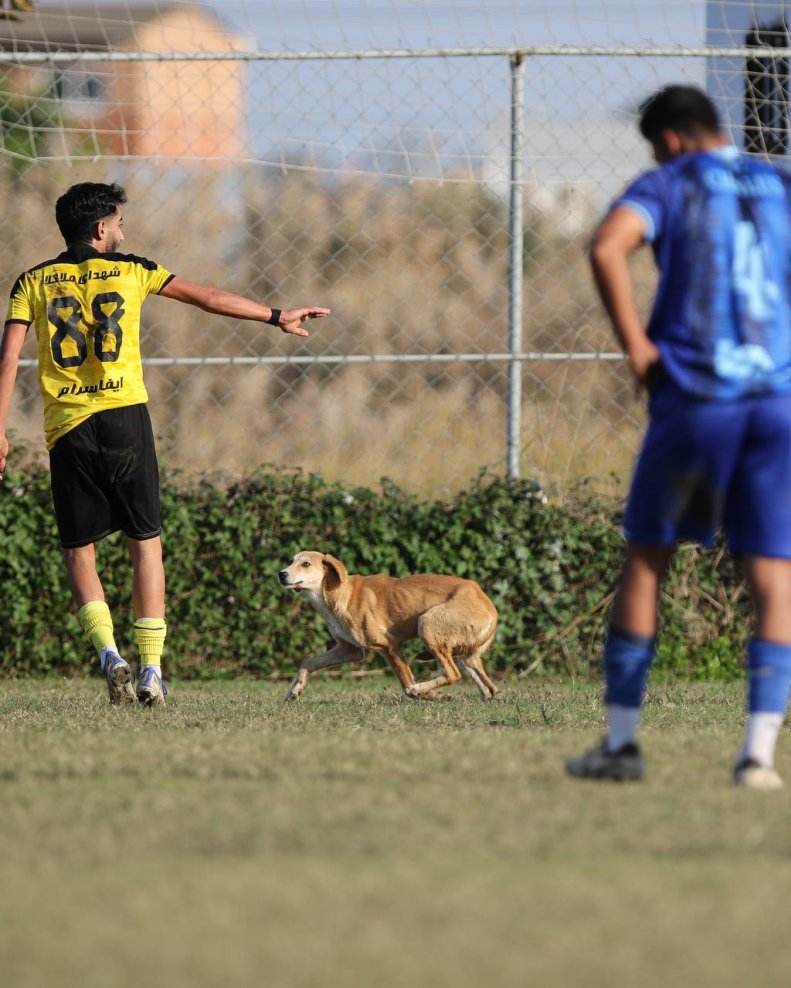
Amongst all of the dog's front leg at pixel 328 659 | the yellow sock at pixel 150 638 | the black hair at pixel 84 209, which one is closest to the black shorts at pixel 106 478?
the yellow sock at pixel 150 638

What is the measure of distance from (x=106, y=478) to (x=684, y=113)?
3.24m

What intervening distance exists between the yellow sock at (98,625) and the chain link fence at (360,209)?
7.16 feet

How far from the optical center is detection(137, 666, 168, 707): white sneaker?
6.33 meters

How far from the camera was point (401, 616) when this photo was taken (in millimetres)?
7762

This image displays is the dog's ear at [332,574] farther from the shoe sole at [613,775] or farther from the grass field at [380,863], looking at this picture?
the shoe sole at [613,775]

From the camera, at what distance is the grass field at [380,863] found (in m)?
2.37

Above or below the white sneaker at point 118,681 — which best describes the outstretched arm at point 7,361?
above

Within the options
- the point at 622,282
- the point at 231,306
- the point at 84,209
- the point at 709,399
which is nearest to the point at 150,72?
the point at 84,209

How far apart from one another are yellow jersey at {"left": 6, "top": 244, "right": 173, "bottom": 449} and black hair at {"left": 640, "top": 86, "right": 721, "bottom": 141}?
113 inches

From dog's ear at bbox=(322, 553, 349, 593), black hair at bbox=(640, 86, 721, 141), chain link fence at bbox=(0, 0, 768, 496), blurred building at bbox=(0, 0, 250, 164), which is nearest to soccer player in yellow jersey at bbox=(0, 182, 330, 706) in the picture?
dog's ear at bbox=(322, 553, 349, 593)

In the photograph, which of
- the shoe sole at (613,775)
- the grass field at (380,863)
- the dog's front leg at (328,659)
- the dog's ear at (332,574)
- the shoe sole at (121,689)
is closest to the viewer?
the grass field at (380,863)

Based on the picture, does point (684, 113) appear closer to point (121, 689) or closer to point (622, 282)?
point (622, 282)

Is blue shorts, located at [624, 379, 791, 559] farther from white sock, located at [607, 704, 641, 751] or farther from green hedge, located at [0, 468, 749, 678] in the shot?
green hedge, located at [0, 468, 749, 678]

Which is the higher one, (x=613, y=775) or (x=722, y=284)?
(x=722, y=284)
